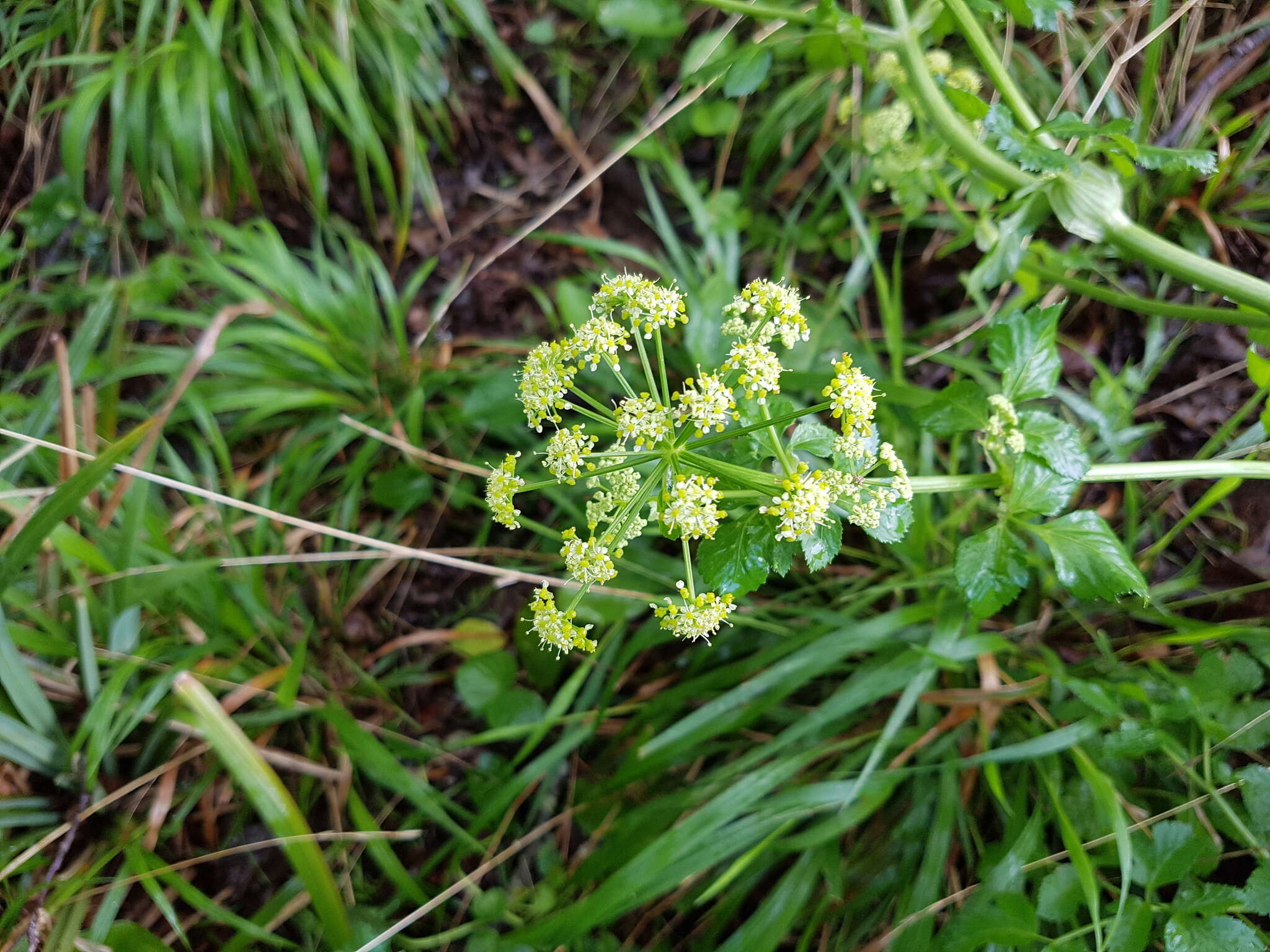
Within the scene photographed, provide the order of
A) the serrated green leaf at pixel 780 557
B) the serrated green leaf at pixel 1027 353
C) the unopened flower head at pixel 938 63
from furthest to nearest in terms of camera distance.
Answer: the unopened flower head at pixel 938 63 < the serrated green leaf at pixel 1027 353 < the serrated green leaf at pixel 780 557

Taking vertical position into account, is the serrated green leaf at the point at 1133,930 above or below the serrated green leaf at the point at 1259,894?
below

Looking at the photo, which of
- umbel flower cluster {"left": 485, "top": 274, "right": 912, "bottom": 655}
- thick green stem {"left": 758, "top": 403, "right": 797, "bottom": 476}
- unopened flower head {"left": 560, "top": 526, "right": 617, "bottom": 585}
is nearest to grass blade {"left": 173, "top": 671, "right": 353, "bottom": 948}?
umbel flower cluster {"left": 485, "top": 274, "right": 912, "bottom": 655}

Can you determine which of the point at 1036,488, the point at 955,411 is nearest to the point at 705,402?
the point at 955,411

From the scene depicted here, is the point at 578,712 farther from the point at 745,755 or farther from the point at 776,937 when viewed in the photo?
the point at 776,937

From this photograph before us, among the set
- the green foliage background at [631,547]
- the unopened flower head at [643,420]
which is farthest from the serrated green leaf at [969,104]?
the unopened flower head at [643,420]

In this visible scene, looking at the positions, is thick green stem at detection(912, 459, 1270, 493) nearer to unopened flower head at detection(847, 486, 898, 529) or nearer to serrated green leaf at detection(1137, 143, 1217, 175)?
unopened flower head at detection(847, 486, 898, 529)

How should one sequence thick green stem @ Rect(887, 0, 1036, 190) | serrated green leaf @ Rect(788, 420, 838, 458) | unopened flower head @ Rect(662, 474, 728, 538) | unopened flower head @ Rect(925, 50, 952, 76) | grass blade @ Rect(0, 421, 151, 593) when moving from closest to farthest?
1. unopened flower head @ Rect(662, 474, 728, 538)
2. serrated green leaf @ Rect(788, 420, 838, 458)
3. thick green stem @ Rect(887, 0, 1036, 190)
4. grass blade @ Rect(0, 421, 151, 593)
5. unopened flower head @ Rect(925, 50, 952, 76)

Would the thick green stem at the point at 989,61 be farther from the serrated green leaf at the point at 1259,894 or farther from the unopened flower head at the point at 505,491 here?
the serrated green leaf at the point at 1259,894
